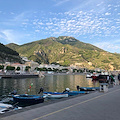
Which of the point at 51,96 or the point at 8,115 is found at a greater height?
the point at 8,115

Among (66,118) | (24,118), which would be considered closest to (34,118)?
(24,118)

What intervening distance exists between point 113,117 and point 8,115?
25.9 ft

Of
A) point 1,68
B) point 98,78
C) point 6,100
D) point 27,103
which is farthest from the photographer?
point 1,68

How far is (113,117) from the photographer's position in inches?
405

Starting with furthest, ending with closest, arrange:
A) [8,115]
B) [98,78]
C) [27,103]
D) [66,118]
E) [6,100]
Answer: [98,78], [6,100], [27,103], [8,115], [66,118]

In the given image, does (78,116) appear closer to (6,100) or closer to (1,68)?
(6,100)

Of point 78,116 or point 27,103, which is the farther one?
point 27,103

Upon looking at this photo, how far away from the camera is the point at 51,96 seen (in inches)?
1244

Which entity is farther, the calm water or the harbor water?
the calm water

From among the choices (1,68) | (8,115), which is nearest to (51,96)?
(8,115)

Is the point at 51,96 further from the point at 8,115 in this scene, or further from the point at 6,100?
the point at 8,115

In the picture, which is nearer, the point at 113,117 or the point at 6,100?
the point at 113,117

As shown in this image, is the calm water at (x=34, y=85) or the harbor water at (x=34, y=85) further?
the calm water at (x=34, y=85)

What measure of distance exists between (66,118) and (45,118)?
1.48 meters
